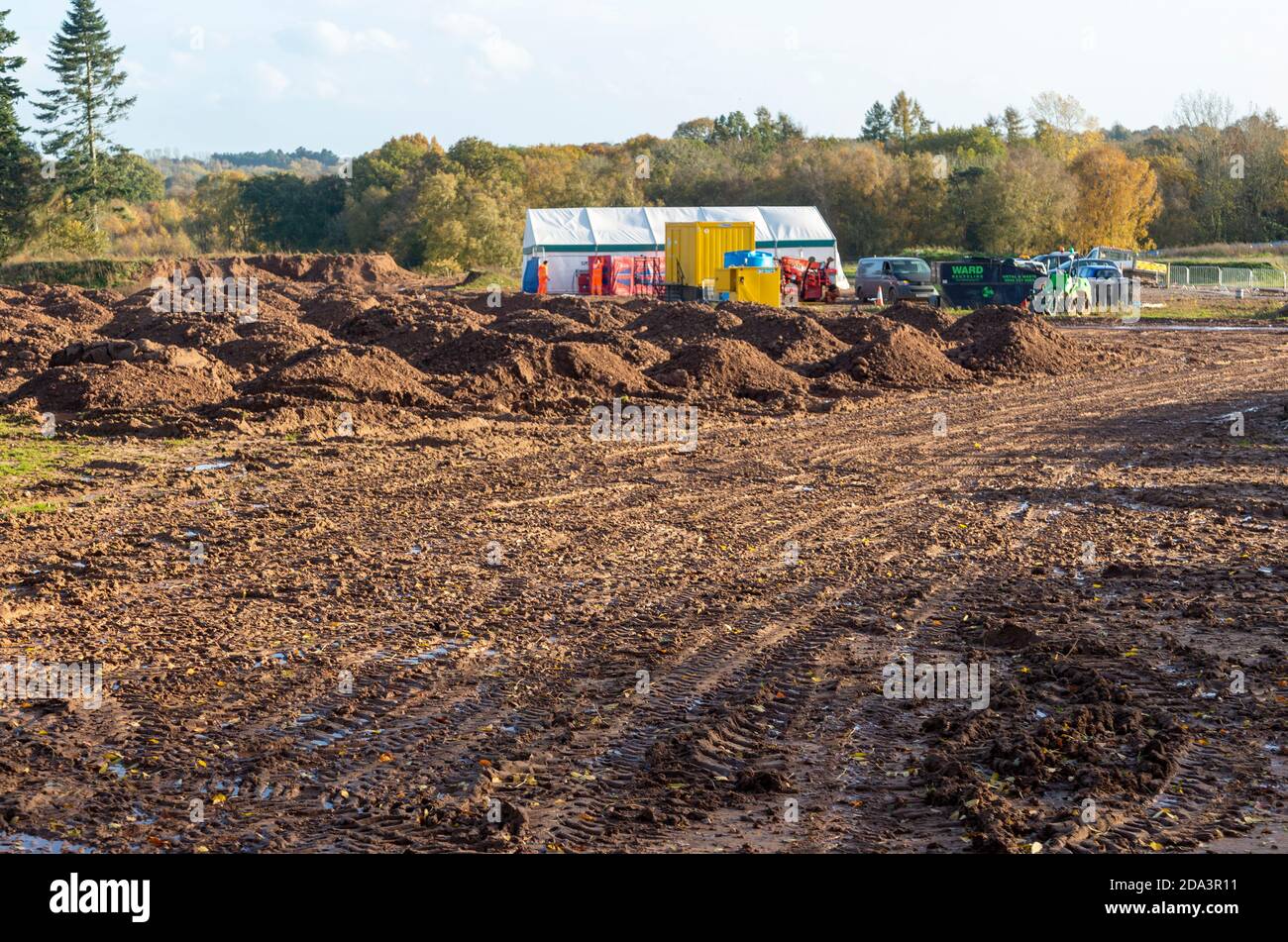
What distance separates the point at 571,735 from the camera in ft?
22.7

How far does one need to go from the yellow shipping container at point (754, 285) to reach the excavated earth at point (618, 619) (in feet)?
59.3

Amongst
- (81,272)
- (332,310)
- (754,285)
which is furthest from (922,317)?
(81,272)

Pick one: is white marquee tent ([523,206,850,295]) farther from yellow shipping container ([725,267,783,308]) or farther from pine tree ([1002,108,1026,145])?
pine tree ([1002,108,1026,145])

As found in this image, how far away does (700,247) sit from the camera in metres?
42.8

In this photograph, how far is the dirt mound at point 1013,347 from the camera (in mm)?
27641

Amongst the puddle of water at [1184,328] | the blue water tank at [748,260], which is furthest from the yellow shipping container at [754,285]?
the puddle of water at [1184,328]

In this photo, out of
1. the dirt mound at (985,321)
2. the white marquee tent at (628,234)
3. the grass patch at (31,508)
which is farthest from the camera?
the white marquee tent at (628,234)

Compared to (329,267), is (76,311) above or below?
below

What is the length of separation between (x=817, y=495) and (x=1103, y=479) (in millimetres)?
3663

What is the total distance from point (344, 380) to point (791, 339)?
10.9 meters

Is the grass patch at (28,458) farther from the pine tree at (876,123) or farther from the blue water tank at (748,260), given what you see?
the pine tree at (876,123)

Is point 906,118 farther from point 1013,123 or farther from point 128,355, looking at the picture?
point 128,355

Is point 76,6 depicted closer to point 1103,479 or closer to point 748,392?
point 748,392

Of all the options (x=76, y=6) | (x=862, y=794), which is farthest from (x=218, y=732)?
(x=76, y=6)
